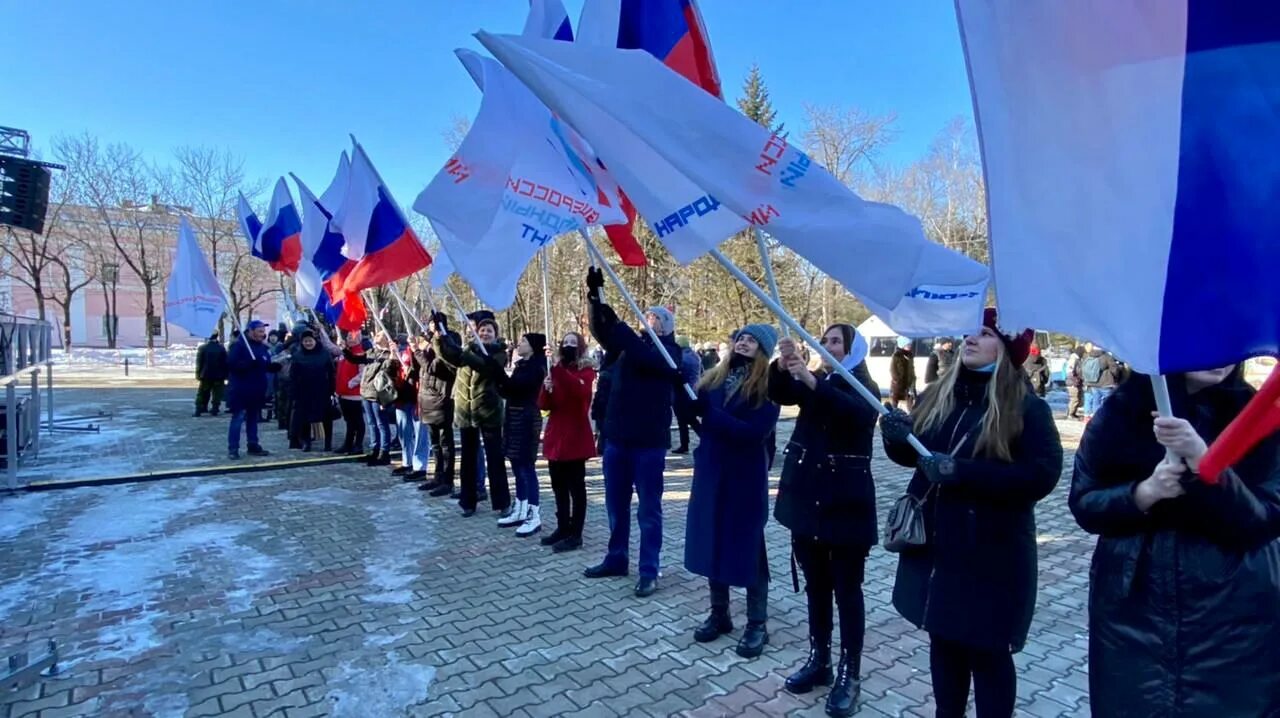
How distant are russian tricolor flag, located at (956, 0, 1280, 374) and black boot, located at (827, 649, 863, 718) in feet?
7.85

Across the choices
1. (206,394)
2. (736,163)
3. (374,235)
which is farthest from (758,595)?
(206,394)

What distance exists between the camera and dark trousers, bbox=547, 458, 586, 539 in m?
6.06

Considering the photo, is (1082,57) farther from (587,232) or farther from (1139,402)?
(587,232)

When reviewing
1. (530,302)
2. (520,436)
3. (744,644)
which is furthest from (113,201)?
(744,644)

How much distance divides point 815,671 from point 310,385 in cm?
960

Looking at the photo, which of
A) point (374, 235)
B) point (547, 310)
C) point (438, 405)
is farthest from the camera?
point (438, 405)

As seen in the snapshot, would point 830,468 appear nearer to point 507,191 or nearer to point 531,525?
point 507,191

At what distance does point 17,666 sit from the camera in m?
3.67

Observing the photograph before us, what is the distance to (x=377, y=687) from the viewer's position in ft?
12.2

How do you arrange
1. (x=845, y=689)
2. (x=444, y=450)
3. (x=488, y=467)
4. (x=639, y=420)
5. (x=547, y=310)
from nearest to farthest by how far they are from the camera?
(x=845, y=689) → (x=639, y=420) → (x=547, y=310) → (x=488, y=467) → (x=444, y=450)

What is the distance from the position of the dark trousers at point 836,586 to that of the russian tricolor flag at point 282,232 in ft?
32.6

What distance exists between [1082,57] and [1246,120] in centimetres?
36

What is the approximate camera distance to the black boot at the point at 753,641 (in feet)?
13.4

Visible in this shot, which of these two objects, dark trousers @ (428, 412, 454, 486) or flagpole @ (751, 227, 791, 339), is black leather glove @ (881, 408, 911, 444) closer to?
flagpole @ (751, 227, 791, 339)
